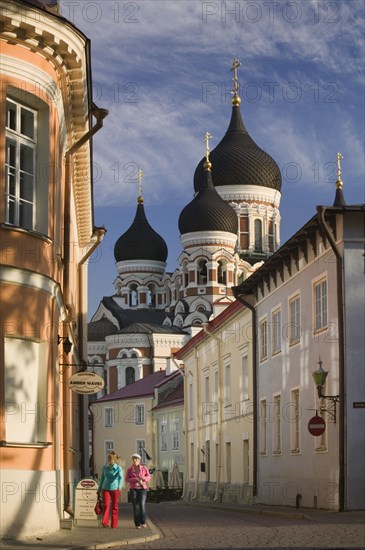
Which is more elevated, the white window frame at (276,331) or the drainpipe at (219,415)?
the white window frame at (276,331)

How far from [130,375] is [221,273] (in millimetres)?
11283

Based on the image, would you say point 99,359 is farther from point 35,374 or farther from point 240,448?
point 35,374

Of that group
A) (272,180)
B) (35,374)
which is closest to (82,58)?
(35,374)

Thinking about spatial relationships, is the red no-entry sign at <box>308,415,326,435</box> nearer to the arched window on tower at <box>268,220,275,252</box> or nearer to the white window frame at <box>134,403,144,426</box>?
the white window frame at <box>134,403,144,426</box>

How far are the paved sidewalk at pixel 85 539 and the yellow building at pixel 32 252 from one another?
0.23 metres

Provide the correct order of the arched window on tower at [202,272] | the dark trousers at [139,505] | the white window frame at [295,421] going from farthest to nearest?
the arched window on tower at [202,272]
the white window frame at [295,421]
the dark trousers at [139,505]

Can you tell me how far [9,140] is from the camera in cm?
1559

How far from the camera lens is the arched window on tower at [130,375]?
302ft

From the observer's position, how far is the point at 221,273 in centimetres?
9106

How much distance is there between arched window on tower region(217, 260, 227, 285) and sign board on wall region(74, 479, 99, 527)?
2847 inches

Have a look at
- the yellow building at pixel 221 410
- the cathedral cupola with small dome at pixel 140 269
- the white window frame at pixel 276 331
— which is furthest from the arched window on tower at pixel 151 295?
the white window frame at pixel 276 331

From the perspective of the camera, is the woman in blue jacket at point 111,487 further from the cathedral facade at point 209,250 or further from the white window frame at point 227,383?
the cathedral facade at point 209,250

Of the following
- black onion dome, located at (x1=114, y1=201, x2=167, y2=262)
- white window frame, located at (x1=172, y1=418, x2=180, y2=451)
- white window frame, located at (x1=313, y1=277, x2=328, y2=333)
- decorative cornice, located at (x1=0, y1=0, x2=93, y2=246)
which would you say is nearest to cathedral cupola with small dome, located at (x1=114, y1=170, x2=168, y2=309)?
black onion dome, located at (x1=114, y1=201, x2=167, y2=262)

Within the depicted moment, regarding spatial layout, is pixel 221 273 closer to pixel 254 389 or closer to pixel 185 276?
pixel 185 276
